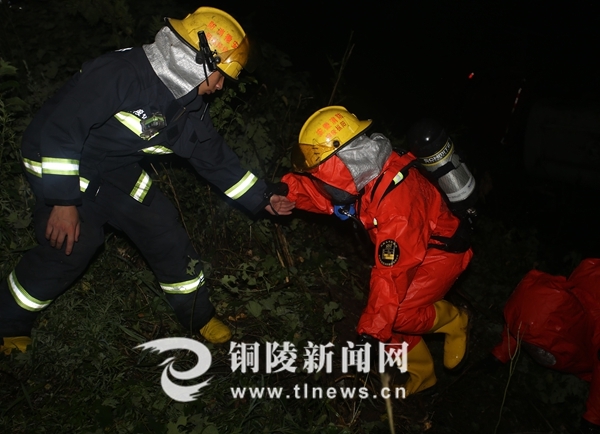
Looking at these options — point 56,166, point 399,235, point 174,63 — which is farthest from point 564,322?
point 56,166

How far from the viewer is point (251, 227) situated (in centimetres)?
412

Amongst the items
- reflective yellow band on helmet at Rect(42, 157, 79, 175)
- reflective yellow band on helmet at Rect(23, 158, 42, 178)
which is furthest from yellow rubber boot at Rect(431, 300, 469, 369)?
reflective yellow band on helmet at Rect(23, 158, 42, 178)

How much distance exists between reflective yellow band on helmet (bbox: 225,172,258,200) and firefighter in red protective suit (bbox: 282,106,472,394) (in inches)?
15.2

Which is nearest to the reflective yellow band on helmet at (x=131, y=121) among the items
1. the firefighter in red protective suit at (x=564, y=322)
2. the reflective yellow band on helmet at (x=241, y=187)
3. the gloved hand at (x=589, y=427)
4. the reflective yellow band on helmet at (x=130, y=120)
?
the reflective yellow band on helmet at (x=130, y=120)

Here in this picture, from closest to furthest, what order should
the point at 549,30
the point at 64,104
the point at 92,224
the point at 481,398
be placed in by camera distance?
the point at 64,104
the point at 92,224
the point at 481,398
the point at 549,30

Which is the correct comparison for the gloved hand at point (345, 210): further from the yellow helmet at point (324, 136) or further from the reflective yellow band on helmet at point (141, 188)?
the reflective yellow band on helmet at point (141, 188)

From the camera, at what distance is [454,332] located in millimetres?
3781

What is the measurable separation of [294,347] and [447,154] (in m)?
1.68

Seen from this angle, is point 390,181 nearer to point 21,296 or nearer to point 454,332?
point 454,332

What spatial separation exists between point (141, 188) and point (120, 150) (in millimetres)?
304

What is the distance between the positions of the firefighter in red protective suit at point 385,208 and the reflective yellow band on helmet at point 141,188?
97 centimetres

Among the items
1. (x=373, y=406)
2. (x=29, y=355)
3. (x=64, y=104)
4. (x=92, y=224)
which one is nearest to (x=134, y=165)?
(x=92, y=224)

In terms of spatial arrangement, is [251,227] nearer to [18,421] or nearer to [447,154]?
[447,154]

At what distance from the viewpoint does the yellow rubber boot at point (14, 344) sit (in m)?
2.95
